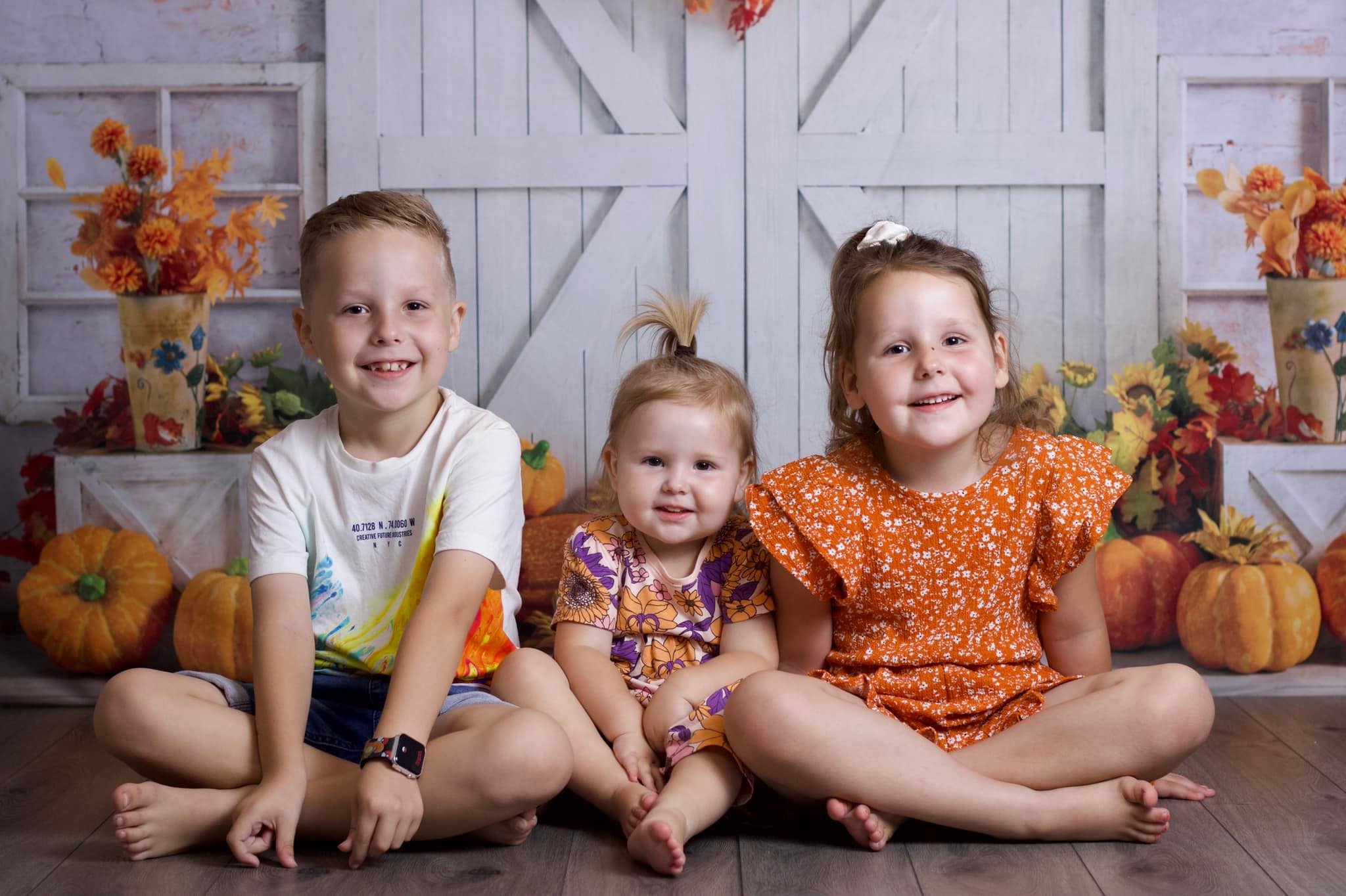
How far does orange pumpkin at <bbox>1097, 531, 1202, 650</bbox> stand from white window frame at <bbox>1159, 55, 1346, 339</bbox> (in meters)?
0.50

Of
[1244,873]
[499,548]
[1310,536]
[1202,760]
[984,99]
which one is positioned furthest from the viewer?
[984,99]

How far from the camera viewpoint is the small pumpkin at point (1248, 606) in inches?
86.0

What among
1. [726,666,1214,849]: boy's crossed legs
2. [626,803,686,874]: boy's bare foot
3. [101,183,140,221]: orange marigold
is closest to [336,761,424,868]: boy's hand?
[626,803,686,874]: boy's bare foot

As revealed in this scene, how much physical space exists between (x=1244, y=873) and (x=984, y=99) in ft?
5.36

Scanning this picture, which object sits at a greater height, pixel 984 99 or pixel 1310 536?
pixel 984 99

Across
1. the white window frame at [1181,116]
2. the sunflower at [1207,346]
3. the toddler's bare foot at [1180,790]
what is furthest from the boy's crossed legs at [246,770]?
the white window frame at [1181,116]

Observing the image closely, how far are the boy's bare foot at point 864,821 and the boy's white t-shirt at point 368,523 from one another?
0.53m

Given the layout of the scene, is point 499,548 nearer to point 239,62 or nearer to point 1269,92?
point 239,62

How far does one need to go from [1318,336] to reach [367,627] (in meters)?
1.78

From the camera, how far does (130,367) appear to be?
2342mm

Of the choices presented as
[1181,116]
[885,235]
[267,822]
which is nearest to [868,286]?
[885,235]

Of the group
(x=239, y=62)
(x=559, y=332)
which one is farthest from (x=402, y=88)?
(x=559, y=332)

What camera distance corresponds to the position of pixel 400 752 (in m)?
1.40

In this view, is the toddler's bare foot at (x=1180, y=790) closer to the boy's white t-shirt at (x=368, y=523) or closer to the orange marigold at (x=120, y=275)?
the boy's white t-shirt at (x=368, y=523)
